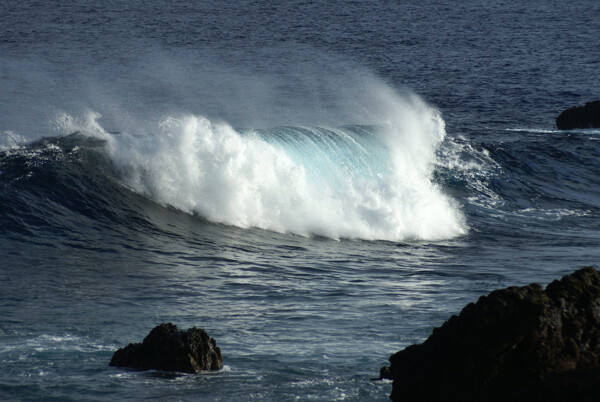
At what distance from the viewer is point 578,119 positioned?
4097 cm

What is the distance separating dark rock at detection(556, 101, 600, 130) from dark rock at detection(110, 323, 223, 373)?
32941 mm

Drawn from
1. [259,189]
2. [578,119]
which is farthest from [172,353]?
[578,119]

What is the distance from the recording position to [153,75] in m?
55.1

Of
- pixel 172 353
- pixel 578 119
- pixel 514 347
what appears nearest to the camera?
pixel 514 347

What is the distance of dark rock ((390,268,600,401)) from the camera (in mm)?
8250

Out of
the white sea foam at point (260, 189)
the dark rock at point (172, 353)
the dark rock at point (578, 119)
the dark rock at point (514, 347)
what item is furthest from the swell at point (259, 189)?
the dark rock at point (578, 119)

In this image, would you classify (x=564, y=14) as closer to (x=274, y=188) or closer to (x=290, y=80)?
(x=290, y=80)

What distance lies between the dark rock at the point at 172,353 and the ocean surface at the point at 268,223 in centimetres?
21

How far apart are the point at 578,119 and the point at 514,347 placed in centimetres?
3467

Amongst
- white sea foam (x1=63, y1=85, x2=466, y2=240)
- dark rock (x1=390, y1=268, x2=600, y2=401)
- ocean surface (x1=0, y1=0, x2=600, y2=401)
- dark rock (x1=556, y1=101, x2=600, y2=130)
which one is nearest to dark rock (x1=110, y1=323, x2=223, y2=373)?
ocean surface (x1=0, y1=0, x2=600, y2=401)

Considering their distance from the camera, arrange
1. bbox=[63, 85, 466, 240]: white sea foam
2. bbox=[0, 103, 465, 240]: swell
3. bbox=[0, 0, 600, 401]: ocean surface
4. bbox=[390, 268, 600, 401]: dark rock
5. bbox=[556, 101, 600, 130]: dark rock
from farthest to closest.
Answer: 1. bbox=[556, 101, 600, 130]: dark rock
2. bbox=[63, 85, 466, 240]: white sea foam
3. bbox=[0, 103, 465, 240]: swell
4. bbox=[0, 0, 600, 401]: ocean surface
5. bbox=[390, 268, 600, 401]: dark rock

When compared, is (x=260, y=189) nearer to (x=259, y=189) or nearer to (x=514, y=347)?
(x=259, y=189)

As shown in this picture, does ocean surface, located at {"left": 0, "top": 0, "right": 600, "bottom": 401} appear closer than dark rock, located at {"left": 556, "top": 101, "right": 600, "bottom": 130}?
Yes

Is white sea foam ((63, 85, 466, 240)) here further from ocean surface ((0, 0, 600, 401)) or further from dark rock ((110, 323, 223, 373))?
dark rock ((110, 323, 223, 373))
